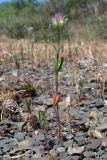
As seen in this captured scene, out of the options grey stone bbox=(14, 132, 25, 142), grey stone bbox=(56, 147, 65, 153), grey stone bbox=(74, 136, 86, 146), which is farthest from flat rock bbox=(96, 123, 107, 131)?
grey stone bbox=(14, 132, 25, 142)

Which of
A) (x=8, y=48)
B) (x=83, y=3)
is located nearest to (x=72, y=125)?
(x=8, y=48)

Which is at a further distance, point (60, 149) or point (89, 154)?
point (60, 149)

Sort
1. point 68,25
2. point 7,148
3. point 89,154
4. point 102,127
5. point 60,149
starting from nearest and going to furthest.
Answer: point 89,154 < point 60,149 < point 7,148 < point 102,127 < point 68,25

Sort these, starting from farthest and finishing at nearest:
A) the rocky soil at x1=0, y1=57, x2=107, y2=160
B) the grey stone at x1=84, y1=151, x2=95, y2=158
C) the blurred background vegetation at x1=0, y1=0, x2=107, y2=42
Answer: the blurred background vegetation at x1=0, y1=0, x2=107, y2=42 < the rocky soil at x1=0, y1=57, x2=107, y2=160 < the grey stone at x1=84, y1=151, x2=95, y2=158

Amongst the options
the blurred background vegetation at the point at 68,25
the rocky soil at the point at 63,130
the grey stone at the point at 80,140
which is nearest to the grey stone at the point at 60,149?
the rocky soil at the point at 63,130

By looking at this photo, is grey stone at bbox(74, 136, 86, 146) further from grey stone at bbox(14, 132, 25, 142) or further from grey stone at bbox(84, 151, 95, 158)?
grey stone at bbox(14, 132, 25, 142)

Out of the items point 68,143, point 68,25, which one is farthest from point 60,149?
point 68,25

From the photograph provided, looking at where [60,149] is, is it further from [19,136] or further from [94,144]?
[19,136]

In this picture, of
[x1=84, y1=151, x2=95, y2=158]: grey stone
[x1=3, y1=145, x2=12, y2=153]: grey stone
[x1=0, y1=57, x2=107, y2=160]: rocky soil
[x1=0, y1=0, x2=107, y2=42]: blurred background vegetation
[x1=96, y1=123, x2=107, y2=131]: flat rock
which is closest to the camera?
[x1=84, y1=151, x2=95, y2=158]: grey stone

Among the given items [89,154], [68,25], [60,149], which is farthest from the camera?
[68,25]

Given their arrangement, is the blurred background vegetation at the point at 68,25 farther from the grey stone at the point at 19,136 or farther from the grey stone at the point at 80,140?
the grey stone at the point at 80,140

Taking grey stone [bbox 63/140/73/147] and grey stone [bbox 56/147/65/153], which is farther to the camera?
grey stone [bbox 63/140/73/147]

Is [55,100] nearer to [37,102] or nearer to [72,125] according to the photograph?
[72,125]
